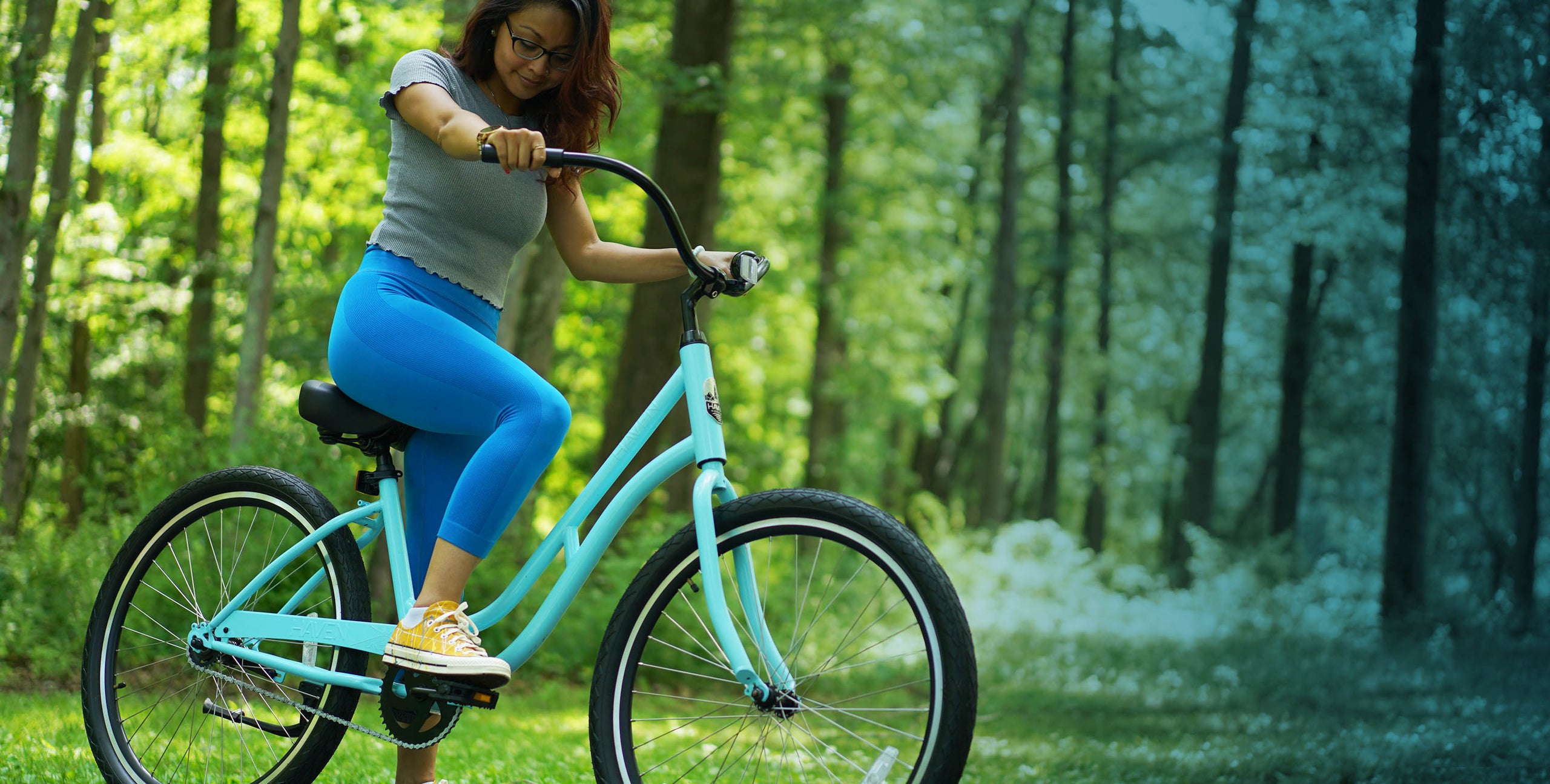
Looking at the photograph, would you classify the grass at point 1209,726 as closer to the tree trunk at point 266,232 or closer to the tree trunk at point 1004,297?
the tree trunk at point 266,232

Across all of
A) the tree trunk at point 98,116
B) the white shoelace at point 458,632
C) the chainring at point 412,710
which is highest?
the tree trunk at point 98,116

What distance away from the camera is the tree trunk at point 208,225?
1038 cm

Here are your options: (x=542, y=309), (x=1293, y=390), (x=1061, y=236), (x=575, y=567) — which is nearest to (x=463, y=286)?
(x=575, y=567)

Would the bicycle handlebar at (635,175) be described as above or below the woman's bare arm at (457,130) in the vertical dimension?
below

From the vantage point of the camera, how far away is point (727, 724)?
8.30ft

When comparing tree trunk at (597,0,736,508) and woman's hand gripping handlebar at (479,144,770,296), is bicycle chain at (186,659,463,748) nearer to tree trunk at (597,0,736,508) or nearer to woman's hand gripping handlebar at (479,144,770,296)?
woman's hand gripping handlebar at (479,144,770,296)

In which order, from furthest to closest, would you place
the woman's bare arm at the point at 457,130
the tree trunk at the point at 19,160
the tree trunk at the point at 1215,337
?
the tree trunk at the point at 1215,337
the tree trunk at the point at 19,160
the woman's bare arm at the point at 457,130

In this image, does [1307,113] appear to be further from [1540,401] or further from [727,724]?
[727,724]

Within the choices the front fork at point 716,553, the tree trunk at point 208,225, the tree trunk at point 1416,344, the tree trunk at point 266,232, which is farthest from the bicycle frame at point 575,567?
the tree trunk at point 208,225

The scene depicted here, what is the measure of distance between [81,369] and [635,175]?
45.6 feet

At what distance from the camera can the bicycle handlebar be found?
2.35m

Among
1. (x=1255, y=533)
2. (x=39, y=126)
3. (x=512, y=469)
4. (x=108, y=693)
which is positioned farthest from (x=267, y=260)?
(x=1255, y=533)

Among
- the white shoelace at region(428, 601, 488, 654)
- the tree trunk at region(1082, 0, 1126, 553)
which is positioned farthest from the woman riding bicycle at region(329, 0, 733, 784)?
the tree trunk at region(1082, 0, 1126, 553)

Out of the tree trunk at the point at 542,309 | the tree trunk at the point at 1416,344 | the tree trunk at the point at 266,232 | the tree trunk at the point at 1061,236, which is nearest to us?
the tree trunk at the point at 1416,344
